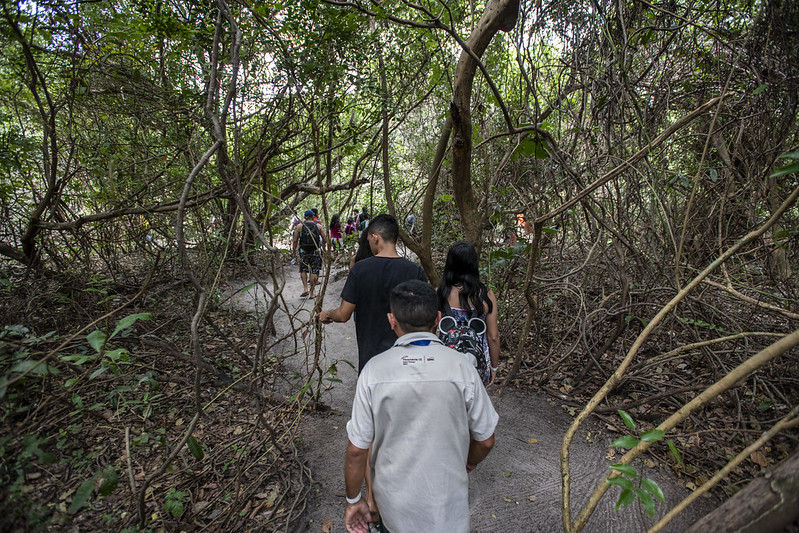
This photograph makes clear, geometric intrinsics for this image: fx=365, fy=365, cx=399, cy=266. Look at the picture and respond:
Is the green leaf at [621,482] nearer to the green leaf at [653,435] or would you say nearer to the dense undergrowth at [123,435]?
the green leaf at [653,435]

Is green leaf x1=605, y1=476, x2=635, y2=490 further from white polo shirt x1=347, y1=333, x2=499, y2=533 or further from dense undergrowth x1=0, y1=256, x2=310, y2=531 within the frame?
dense undergrowth x1=0, y1=256, x2=310, y2=531

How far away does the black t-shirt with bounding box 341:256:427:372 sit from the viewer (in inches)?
100

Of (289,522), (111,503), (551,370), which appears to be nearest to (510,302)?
(551,370)

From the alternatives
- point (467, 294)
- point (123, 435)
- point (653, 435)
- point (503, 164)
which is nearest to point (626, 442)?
point (653, 435)

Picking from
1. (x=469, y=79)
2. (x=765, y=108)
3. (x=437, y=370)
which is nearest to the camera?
(x=437, y=370)

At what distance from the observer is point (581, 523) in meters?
1.21

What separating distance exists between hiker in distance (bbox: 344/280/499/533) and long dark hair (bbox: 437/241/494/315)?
3.88ft

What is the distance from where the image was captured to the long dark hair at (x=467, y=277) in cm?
262

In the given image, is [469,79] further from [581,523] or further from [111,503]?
[111,503]

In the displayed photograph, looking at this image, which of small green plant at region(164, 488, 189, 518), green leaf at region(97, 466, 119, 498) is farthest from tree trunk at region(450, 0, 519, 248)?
small green plant at region(164, 488, 189, 518)

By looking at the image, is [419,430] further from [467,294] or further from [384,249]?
[384,249]

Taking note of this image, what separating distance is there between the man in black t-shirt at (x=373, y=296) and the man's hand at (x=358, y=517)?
1111mm

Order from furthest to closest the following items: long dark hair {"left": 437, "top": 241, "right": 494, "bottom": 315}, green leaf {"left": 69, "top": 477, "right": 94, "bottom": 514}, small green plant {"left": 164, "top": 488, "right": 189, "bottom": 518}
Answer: long dark hair {"left": 437, "top": 241, "right": 494, "bottom": 315} < small green plant {"left": 164, "top": 488, "right": 189, "bottom": 518} < green leaf {"left": 69, "top": 477, "right": 94, "bottom": 514}

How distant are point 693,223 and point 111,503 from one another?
5744 mm
